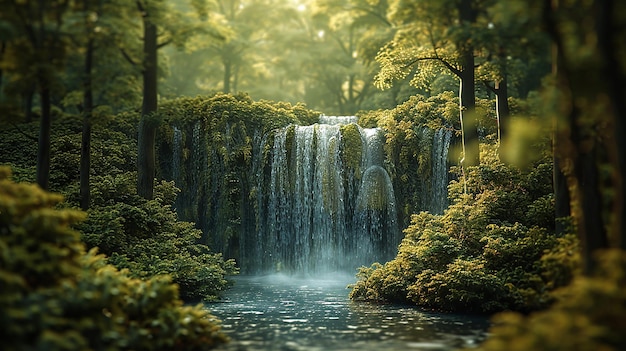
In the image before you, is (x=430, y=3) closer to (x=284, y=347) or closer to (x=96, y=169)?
(x=284, y=347)

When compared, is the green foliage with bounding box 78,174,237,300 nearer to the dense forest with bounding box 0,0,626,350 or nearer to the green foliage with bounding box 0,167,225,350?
the dense forest with bounding box 0,0,626,350

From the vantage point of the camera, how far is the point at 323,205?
2572 cm

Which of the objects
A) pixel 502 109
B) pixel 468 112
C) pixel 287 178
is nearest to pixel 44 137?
pixel 468 112

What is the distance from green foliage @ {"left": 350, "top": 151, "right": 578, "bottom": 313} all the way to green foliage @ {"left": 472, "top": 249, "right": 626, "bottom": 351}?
465cm

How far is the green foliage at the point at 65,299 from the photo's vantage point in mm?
7781

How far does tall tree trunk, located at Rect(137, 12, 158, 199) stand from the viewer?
55.3 feet

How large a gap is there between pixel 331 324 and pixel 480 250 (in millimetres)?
5114

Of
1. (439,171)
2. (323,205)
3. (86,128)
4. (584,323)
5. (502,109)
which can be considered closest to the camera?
(584,323)

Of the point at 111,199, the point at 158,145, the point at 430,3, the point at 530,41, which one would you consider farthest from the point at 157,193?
the point at 530,41

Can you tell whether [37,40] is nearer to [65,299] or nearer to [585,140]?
[65,299]

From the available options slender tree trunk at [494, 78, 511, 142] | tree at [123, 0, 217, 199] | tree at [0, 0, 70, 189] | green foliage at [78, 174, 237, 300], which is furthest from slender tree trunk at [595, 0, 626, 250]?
slender tree trunk at [494, 78, 511, 142]

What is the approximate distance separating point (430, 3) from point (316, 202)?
1376 centimetres

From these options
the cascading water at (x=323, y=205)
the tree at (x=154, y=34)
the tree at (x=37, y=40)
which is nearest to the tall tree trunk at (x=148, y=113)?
the tree at (x=154, y=34)

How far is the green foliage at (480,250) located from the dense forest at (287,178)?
55 millimetres
